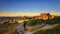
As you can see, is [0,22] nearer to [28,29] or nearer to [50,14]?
[28,29]

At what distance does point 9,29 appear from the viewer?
2416mm

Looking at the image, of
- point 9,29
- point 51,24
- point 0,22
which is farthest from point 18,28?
point 51,24

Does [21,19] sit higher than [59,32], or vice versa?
[21,19]

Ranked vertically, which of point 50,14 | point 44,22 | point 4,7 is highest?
point 4,7

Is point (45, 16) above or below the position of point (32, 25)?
above

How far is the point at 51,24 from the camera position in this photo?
7.80 ft

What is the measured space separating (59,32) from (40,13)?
49 cm

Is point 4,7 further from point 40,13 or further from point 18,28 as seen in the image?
point 40,13

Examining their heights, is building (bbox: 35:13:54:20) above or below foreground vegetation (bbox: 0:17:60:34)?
above

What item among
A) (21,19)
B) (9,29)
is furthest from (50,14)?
(9,29)

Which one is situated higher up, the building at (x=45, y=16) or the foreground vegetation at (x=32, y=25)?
the building at (x=45, y=16)

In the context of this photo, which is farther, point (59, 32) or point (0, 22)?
point (0, 22)

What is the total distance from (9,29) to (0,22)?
0.76 ft

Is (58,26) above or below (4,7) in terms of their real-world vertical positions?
below
